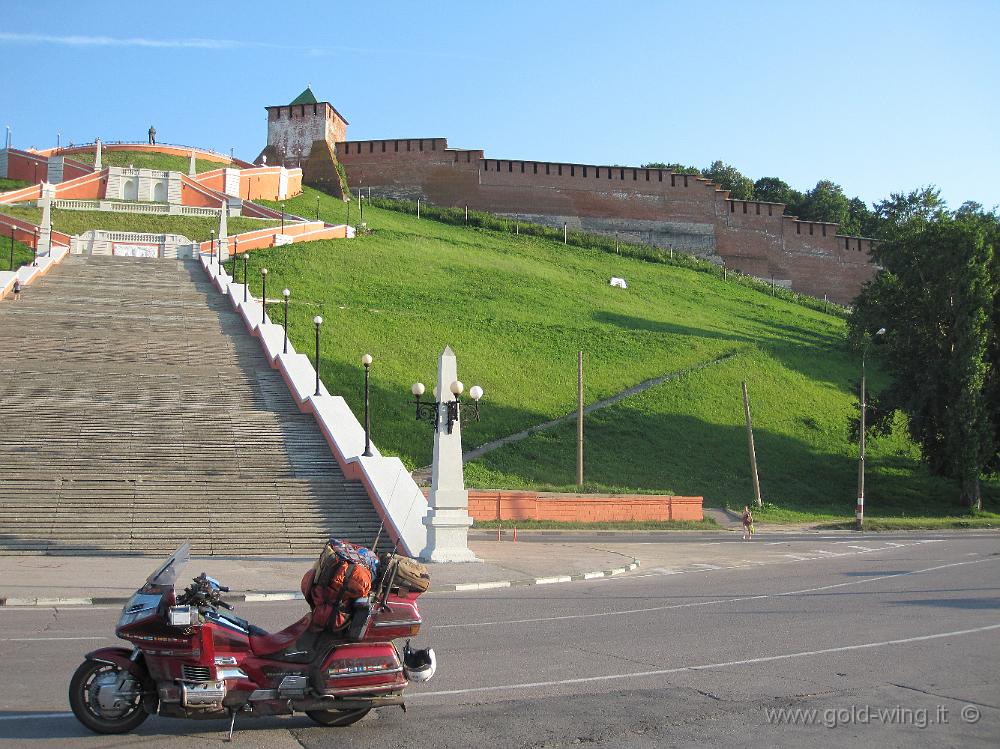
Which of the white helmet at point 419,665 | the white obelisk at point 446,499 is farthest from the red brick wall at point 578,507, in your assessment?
the white helmet at point 419,665

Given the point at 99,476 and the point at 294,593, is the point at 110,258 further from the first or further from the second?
the point at 294,593

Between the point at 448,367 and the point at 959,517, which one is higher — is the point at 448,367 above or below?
above

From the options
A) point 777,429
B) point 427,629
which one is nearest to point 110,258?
point 777,429

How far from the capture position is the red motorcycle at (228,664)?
22.0 feet

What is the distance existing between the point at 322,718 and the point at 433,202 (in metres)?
68.8

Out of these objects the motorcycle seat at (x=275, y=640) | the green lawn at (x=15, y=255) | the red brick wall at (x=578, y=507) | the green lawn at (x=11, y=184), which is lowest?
the red brick wall at (x=578, y=507)

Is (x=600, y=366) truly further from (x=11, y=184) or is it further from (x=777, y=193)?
(x=777, y=193)

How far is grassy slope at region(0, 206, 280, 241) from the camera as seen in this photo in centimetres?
5334

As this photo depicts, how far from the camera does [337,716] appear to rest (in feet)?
23.2

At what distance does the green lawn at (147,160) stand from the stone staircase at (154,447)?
4049cm

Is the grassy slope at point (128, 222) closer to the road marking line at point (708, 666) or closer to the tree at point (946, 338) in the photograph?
the tree at point (946, 338)

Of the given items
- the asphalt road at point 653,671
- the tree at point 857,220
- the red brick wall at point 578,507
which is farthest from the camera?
the tree at point 857,220

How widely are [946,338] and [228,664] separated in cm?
3449

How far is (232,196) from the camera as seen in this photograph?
207 ft
